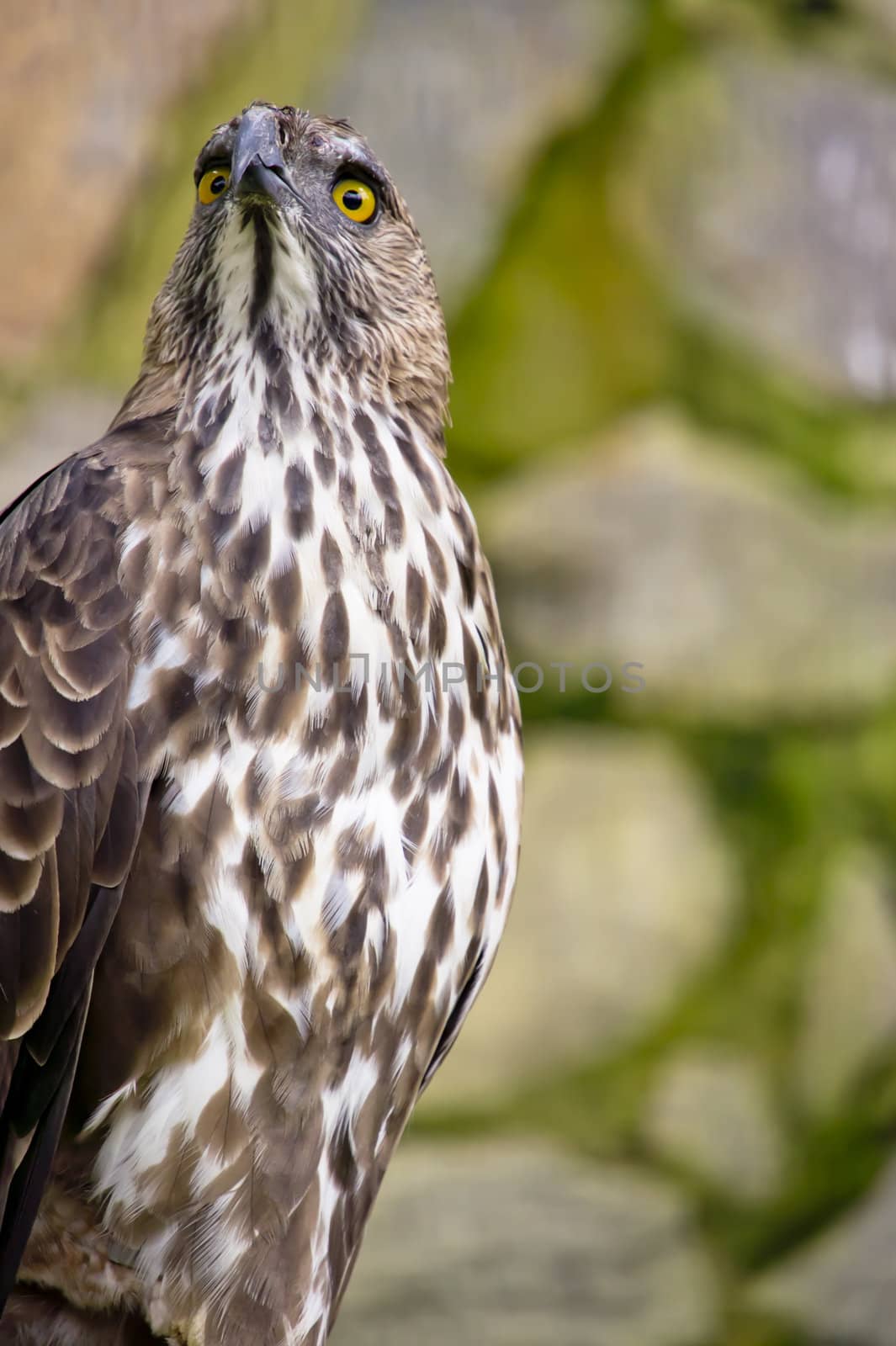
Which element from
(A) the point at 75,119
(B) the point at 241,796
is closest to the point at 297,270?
(B) the point at 241,796

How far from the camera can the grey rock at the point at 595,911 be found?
257 cm

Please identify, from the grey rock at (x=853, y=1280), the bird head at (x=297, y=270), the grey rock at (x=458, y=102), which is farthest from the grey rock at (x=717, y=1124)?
the bird head at (x=297, y=270)

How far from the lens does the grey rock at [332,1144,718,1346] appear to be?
252 cm

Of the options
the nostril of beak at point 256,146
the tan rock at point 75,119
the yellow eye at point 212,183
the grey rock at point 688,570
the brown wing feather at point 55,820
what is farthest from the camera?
the grey rock at point 688,570

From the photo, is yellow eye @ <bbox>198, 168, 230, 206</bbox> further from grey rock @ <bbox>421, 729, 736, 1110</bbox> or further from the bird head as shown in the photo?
grey rock @ <bbox>421, 729, 736, 1110</bbox>

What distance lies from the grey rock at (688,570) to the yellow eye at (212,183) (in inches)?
48.5

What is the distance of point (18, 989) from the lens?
4.05ft

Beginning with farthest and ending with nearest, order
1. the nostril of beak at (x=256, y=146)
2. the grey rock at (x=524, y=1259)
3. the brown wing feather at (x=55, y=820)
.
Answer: the grey rock at (x=524, y=1259), the nostril of beak at (x=256, y=146), the brown wing feather at (x=55, y=820)

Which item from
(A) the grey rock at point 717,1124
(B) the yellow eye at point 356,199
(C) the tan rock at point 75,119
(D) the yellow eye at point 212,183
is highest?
(C) the tan rock at point 75,119

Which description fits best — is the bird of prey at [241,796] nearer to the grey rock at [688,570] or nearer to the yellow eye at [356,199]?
the yellow eye at [356,199]

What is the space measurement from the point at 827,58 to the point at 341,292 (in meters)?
1.69

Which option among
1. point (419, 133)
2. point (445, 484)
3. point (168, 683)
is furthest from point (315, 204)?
point (419, 133)

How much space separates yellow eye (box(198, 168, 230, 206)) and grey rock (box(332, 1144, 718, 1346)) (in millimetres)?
1617

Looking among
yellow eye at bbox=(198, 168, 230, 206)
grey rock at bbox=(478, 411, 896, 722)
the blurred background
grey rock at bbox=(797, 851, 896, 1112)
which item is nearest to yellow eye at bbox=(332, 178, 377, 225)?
yellow eye at bbox=(198, 168, 230, 206)
